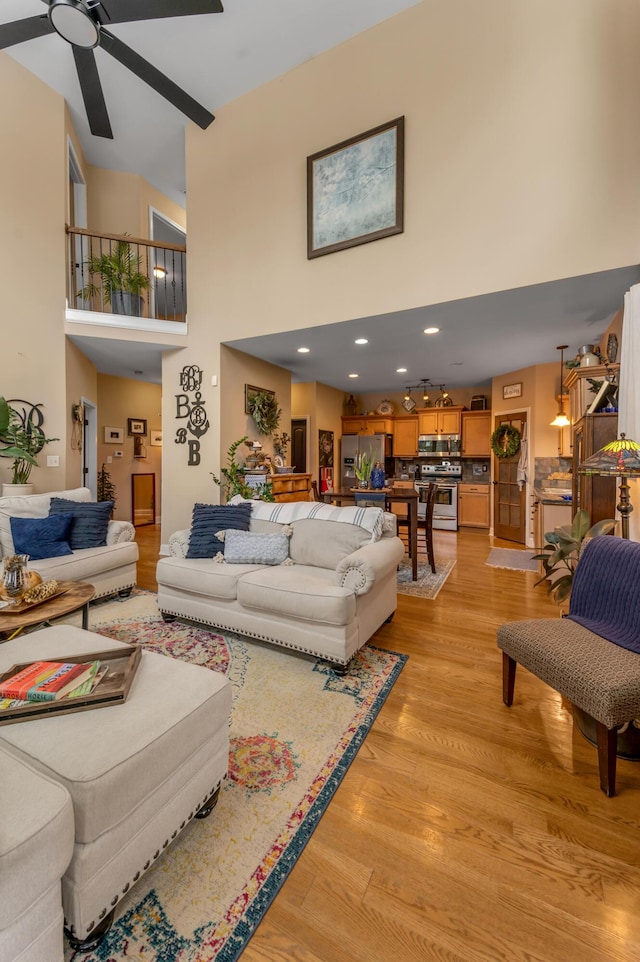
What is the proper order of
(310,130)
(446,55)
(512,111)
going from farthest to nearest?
1. (310,130)
2. (446,55)
3. (512,111)

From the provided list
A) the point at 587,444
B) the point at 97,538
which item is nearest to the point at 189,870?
the point at 97,538

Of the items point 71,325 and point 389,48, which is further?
point 71,325

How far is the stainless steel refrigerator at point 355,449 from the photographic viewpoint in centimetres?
816

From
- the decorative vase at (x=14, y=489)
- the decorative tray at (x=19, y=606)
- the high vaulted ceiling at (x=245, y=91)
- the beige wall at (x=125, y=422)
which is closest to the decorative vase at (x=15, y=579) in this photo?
the decorative tray at (x=19, y=606)

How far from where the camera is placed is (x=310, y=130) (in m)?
4.16

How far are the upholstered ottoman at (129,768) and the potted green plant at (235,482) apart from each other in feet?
10.9

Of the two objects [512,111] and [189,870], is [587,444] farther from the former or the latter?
[189,870]

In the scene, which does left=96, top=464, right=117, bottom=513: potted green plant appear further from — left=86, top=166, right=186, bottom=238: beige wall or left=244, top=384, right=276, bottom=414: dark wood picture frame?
left=86, top=166, right=186, bottom=238: beige wall

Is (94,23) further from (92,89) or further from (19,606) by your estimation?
(19,606)

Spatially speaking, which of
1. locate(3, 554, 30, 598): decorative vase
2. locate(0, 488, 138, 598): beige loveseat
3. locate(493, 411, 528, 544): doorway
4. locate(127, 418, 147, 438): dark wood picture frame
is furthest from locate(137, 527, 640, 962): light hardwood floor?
locate(127, 418, 147, 438): dark wood picture frame

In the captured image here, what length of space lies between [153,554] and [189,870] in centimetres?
455

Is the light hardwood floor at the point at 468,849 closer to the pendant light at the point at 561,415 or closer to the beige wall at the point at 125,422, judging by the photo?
the pendant light at the point at 561,415

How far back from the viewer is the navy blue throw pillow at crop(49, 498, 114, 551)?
11.7ft

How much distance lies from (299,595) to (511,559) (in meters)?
3.81
